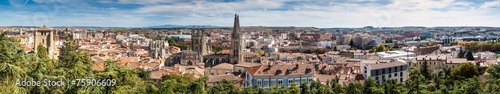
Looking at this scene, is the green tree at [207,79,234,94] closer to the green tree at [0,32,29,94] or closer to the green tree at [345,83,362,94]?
the green tree at [345,83,362,94]

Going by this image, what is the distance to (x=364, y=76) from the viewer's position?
3156 centimetres

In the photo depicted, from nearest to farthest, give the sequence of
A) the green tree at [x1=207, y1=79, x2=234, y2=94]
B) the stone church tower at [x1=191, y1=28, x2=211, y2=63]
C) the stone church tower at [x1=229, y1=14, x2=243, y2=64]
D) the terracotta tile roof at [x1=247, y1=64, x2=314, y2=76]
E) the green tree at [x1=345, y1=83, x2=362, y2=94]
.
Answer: the green tree at [x1=207, y1=79, x2=234, y2=94] < the green tree at [x1=345, y1=83, x2=362, y2=94] < the terracotta tile roof at [x1=247, y1=64, x2=314, y2=76] < the stone church tower at [x1=229, y1=14, x2=243, y2=64] < the stone church tower at [x1=191, y1=28, x2=211, y2=63]

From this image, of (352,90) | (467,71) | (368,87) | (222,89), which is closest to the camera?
(352,90)

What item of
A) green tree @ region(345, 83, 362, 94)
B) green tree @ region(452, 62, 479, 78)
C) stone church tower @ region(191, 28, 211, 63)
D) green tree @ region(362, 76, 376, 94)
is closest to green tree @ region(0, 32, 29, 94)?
green tree @ region(345, 83, 362, 94)

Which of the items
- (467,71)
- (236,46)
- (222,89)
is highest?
(236,46)

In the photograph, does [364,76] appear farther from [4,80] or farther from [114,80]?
[4,80]

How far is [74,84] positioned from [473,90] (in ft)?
50.8

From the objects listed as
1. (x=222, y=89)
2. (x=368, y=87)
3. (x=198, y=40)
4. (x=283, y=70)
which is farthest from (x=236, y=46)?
(x=368, y=87)

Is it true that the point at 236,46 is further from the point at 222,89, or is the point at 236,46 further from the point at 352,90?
the point at 352,90

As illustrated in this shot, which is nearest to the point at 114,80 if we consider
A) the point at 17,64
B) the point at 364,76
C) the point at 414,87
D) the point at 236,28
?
the point at 17,64

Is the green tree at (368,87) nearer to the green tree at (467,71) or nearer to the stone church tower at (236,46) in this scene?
the green tree at (467,71)

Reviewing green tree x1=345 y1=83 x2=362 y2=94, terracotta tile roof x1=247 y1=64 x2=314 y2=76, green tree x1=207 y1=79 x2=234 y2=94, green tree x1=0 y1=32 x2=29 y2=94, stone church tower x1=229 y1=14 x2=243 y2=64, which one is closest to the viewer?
green tree x1=0 y1=32 x2=29 y2=94

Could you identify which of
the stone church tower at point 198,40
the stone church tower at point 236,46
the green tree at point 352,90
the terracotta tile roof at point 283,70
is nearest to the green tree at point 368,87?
the green tree at point 352,90

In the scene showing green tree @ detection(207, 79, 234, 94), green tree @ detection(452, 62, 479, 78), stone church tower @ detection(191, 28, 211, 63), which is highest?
stone church tower @ detection(191, 28, 211, 63)
